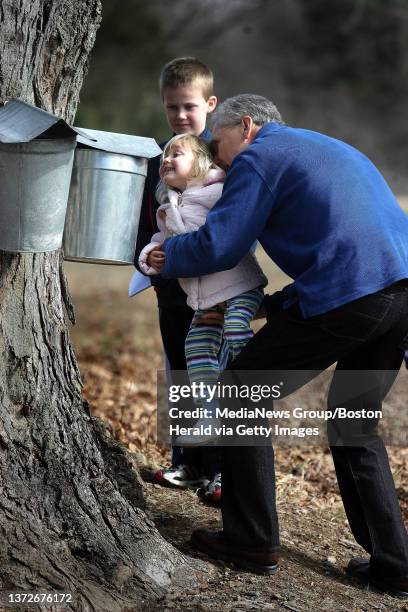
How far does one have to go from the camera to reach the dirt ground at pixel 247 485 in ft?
10.7

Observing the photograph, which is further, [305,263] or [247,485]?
[247,485]

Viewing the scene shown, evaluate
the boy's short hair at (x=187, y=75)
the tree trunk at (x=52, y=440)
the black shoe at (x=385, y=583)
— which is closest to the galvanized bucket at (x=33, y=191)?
the tree trunk at (x=52, y=440)

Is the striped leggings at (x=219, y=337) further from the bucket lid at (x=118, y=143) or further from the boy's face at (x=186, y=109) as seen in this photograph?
the boy's face at (x=186, y=109)

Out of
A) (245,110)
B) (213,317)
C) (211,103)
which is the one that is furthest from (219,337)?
(211,103)

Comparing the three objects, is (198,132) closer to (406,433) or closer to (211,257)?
(211,257)

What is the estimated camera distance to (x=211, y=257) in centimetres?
317

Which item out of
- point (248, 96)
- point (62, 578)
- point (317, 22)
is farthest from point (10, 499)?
point (317, 22)

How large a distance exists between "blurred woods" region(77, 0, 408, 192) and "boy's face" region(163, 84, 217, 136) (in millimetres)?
11104

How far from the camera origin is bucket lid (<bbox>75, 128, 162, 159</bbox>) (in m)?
3.01

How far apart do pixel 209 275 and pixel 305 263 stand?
0.47 meters

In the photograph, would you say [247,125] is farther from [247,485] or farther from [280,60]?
[280,60]

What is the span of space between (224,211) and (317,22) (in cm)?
1865

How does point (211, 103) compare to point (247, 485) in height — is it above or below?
above

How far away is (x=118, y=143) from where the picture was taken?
310 cm
